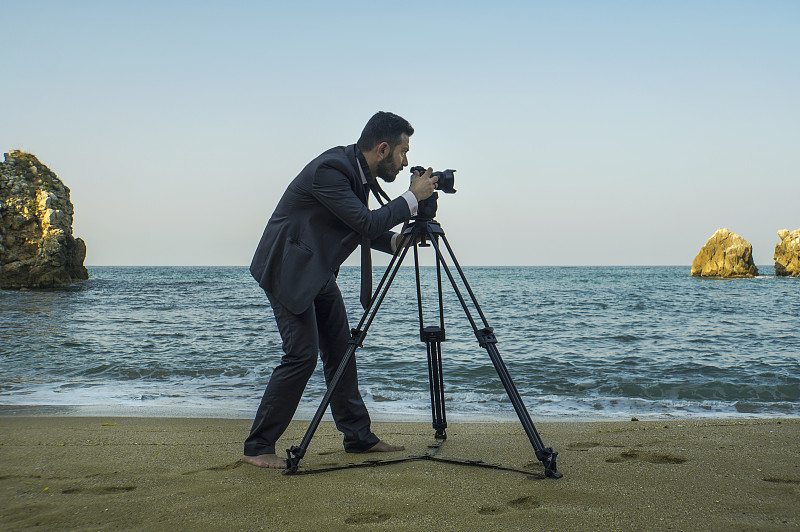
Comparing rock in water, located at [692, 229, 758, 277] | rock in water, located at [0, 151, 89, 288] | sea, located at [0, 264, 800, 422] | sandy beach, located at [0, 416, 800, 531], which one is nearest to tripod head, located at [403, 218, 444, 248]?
sea, located at [0, 264, 800, 422]

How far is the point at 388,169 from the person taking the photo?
3.06 metres

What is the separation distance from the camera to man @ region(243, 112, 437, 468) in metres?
2.79

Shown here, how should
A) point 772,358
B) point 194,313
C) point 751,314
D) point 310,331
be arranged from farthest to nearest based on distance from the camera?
point 194,313 → point 751,314 → point 772,358 → point 310,331

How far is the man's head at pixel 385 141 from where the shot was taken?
2990mm

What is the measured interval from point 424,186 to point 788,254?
63964 millimetres

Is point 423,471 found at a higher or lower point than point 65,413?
higher

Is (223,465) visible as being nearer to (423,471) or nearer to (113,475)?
(113,475)

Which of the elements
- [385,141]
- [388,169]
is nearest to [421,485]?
[388,169]

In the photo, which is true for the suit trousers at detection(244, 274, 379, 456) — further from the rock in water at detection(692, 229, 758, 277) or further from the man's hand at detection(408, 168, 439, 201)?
the rock in water at detection(692, 229, 758, 277)

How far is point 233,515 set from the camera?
2152 mm

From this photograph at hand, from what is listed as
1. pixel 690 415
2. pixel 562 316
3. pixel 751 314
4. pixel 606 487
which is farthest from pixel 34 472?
pixel 751 314

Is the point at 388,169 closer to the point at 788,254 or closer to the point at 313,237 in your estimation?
the point at 313,237

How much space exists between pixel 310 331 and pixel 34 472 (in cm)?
153

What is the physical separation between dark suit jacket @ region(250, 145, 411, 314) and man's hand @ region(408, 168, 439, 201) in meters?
0.09
